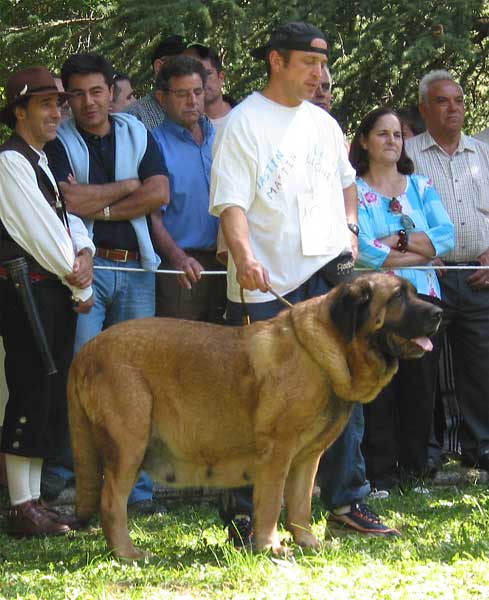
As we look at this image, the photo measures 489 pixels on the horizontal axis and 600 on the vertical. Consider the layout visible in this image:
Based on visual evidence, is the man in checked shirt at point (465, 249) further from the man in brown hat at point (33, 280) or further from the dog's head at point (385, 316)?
the man in brown hat at point (33, 280)

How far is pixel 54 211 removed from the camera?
6.95 metres

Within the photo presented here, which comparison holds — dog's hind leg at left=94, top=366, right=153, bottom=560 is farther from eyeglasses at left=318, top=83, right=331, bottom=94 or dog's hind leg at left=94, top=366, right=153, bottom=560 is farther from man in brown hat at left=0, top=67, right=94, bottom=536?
eyeglasses at left=318, top=83, right=331, bottom=94

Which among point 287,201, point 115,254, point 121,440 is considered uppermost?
point 287,201

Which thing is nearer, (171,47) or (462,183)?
(462,183)

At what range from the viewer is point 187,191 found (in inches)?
317

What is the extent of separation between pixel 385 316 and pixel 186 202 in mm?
2361

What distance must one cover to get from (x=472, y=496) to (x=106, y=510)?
292cm

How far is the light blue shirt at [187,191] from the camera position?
8039 mm

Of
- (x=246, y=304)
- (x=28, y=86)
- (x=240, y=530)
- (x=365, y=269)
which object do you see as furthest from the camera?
(x=365, y=269)

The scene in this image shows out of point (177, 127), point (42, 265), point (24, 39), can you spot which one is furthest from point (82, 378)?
point (24, 39)

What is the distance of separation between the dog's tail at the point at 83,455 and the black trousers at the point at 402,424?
8.47 ft

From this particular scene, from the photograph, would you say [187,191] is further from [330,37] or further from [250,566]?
[250,566]

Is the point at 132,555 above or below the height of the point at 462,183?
below

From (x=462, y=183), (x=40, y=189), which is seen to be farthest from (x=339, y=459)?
(x=462, y=183)
